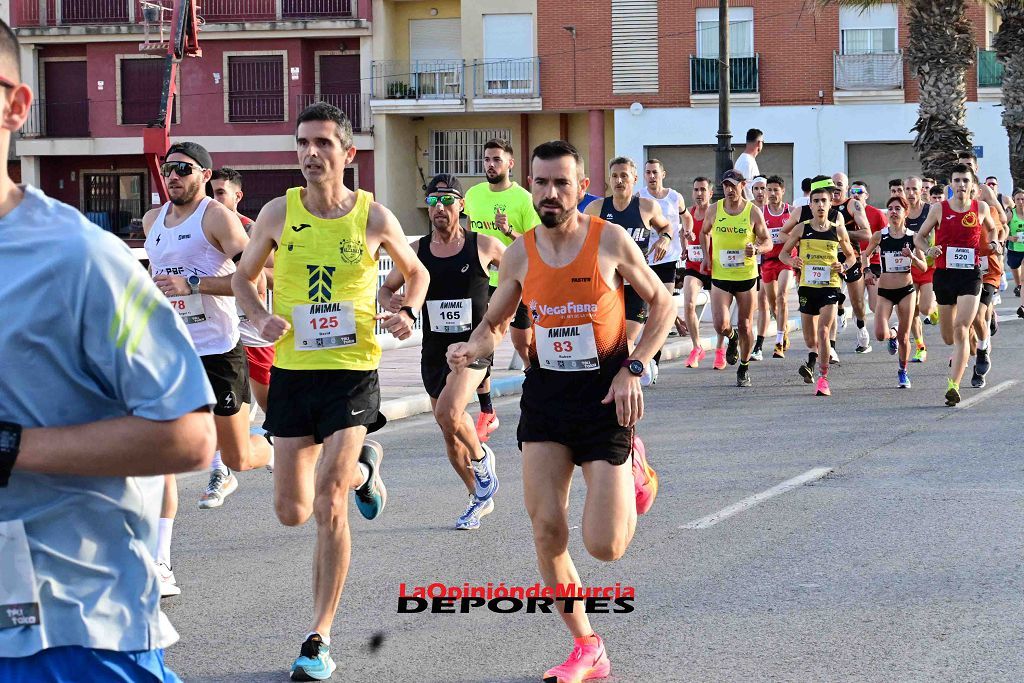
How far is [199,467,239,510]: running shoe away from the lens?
891 cm

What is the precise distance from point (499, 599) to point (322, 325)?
4.70 feet

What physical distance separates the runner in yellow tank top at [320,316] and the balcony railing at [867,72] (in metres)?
37.9

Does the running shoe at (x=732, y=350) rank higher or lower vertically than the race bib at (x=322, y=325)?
lower

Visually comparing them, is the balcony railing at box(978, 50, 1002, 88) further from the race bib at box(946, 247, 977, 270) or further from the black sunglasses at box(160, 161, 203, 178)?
the black sunglasses at box(160, 161, 203, 178)

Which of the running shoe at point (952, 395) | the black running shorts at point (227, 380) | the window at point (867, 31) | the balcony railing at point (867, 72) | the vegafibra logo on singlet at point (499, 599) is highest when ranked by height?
the window at point (867, 31)

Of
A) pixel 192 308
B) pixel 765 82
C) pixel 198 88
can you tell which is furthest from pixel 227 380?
pixel 198 88

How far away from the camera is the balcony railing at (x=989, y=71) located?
42656mm

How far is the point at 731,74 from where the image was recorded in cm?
4284

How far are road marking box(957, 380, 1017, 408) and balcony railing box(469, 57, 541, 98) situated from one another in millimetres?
29697

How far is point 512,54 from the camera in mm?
43594

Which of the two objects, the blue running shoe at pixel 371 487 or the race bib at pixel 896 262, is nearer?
the blue running shoe at pixel 371 487

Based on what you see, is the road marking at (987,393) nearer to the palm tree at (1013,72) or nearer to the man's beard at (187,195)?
the man's beard at (187,195)

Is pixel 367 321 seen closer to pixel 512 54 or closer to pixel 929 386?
pixel 929 386

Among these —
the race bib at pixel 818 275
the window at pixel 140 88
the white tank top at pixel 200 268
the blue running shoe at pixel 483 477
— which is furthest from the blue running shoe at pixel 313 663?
the window at pixel 140 88
